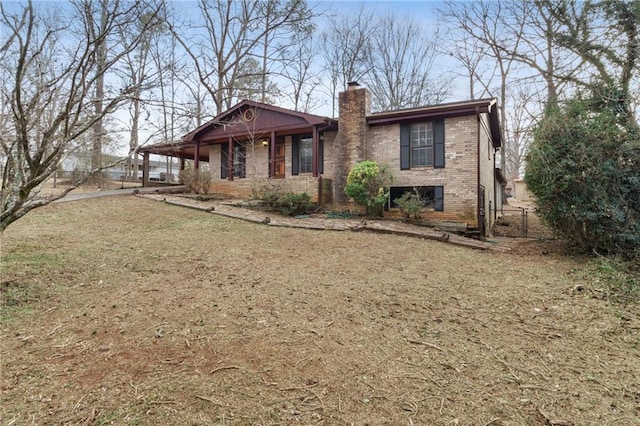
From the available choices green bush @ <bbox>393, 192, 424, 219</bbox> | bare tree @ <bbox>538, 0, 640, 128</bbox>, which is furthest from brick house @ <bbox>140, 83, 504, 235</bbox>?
bare tree @ <bbox>538, 0, 640, 128</bbox>

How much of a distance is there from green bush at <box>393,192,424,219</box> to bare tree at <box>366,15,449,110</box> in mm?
14448

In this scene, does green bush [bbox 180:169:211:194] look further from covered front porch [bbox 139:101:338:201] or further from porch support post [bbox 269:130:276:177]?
porch support post [bbox 269:130:276:177]

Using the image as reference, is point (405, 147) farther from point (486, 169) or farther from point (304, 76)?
point (304, 76)

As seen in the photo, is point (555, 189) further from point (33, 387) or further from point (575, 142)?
point (33, 387)

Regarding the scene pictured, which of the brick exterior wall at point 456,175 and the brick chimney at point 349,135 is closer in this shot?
the brick exterior wall at point 456,175

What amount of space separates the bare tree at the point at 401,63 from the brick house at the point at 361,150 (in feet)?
29.6

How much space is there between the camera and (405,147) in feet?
38.4

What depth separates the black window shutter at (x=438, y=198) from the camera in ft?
36.3

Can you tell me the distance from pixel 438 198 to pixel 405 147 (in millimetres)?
2100

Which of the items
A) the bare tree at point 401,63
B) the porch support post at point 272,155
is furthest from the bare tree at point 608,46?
the bare tree at point 401,63

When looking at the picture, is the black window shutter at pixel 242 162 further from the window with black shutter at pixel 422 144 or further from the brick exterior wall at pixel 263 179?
the window with black shutter at pixel 422 144

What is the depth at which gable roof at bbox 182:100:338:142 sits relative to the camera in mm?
12758

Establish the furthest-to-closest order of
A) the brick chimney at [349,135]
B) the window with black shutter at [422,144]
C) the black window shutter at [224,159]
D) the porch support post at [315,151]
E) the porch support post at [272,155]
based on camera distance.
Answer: the black window shutter at [224,159]
the porch support post at [272,155]
the porch support post at [315,151]
the brick chimney at [349,135]
the window with black shutter at [422,144]

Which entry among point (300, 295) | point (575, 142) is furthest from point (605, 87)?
point (300, 295)
